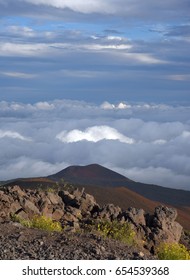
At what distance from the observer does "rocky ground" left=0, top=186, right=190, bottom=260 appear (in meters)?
14.3

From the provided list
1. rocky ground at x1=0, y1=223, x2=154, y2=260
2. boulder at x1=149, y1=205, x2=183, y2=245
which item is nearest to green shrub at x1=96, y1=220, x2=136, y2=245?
boulder at x1=149, y1=205, x2=183, y2=245

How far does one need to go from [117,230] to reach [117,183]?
89.4ft

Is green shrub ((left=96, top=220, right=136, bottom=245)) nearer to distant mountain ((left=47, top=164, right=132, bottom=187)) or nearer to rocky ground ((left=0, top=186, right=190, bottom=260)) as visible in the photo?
rocky ground ((left=0, top=186, right=190, bottom=260))

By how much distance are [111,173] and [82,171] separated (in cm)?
366

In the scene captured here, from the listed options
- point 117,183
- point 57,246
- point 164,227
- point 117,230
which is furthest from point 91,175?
point 57,246

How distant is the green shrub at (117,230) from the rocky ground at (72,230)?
1.13 feet

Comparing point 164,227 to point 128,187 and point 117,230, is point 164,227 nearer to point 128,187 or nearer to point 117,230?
point 117,230

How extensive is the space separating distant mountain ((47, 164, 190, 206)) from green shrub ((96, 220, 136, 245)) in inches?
897

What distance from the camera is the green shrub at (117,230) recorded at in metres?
18.1

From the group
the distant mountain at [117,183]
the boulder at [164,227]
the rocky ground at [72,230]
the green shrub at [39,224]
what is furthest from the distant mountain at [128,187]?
the green shrub at [39,224]

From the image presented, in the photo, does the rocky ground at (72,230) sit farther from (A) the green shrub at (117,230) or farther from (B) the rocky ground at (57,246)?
(A) the green shrub at (117,230)

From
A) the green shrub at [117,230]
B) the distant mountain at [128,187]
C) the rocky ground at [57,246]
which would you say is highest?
the distant mountain at [128,187]

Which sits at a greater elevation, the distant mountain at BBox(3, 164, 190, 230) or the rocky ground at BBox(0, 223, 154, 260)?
the distant mountain at BBox(3, 164, 190, 230)

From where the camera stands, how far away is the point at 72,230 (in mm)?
16984
